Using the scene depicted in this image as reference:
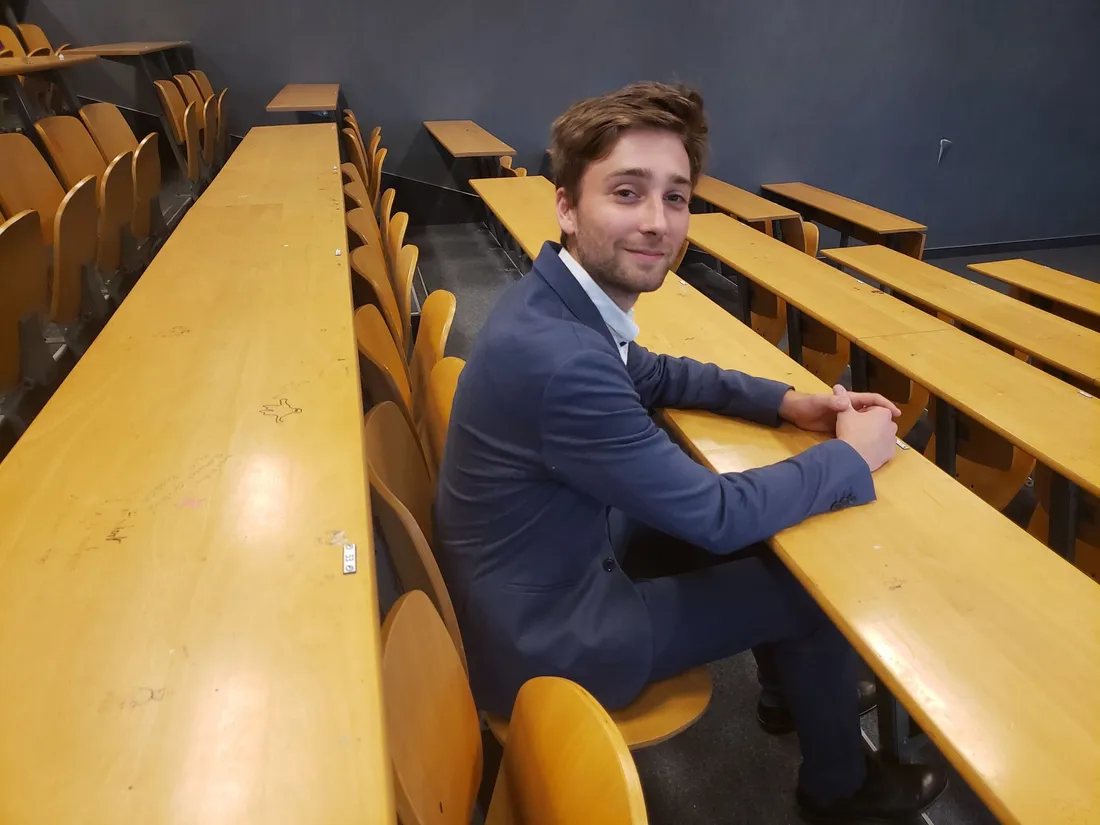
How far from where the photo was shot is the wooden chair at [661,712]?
1005mm

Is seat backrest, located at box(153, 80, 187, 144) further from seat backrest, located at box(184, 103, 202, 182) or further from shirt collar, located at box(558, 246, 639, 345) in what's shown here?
shirt collar, located at box(558, 246, 639, 345)

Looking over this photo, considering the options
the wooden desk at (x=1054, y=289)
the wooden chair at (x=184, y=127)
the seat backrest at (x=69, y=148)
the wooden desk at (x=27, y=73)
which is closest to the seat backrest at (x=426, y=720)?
the seat backrest at (x=69, y=148)

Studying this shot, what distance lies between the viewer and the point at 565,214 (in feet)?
3.67

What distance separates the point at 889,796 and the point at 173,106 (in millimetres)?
3822

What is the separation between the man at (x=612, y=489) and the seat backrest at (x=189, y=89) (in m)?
3.42

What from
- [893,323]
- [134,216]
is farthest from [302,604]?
[134,216]

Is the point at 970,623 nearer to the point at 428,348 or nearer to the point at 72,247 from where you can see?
the point at 428,348

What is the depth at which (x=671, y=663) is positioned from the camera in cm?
107

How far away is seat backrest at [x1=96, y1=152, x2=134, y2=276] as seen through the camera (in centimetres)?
216

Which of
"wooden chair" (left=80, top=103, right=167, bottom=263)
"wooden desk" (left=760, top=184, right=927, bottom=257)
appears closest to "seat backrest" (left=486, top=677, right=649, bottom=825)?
"wooden chair" (left=80, top=103, right=167, bottom=263)

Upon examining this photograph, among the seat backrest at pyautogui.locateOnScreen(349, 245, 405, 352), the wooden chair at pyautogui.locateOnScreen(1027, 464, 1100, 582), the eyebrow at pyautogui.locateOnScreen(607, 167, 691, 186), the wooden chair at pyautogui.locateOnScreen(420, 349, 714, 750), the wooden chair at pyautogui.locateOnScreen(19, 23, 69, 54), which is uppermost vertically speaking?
the wooden chair at pyautogui.locateOnScreen(19, 23, 69, 54)

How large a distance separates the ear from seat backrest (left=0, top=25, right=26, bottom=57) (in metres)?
4.05

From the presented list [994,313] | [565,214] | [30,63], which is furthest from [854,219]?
[30,63]

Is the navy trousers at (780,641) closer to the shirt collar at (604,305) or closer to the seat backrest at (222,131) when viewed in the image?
the shirt collar at (604,305)
